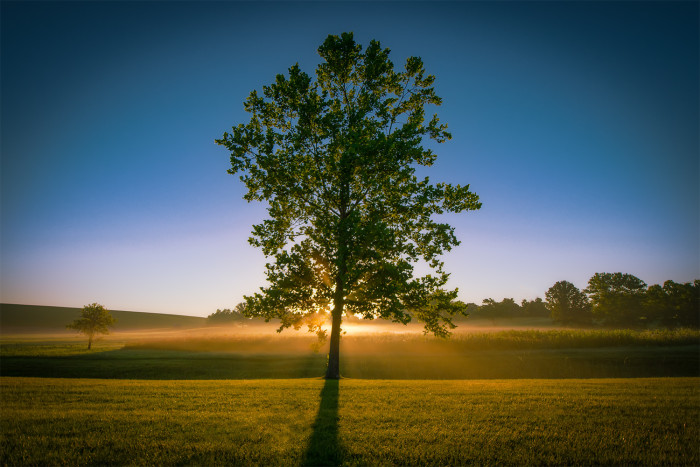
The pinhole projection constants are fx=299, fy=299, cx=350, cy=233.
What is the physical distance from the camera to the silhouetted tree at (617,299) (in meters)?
71.8

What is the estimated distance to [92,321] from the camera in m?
50.7

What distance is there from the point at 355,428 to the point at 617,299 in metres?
94.5

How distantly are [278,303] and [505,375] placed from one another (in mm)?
23665

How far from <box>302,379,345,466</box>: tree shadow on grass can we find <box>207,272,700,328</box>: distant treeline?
209 feet

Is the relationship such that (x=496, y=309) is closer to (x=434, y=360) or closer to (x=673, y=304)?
(x=673, y=304)

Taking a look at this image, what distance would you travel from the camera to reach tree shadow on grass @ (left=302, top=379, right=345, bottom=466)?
17.4ft

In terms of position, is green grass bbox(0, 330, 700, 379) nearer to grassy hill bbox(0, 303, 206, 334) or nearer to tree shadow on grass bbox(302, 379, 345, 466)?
tree shadow on grass bbox(302, 379, 345, 466)

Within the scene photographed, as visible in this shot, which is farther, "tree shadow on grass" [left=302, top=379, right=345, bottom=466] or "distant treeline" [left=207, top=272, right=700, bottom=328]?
"distant treeline" [left=207, top=272, right=700, bottom=328]

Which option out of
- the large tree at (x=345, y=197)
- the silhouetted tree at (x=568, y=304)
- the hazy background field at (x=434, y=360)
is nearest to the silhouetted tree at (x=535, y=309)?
the silhouetted tree at (x=568, y=304)

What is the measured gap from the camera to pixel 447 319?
17141 millimetres

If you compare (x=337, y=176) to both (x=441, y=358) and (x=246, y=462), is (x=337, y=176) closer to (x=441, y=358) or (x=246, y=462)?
(x=246, y=462)

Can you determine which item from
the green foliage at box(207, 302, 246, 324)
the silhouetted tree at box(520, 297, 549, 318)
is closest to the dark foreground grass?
the silhouetted tree at box(520, 297, 549, 318)

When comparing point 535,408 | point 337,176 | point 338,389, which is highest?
point 337,176

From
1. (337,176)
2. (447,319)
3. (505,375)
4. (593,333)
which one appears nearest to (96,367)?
(337,176)
